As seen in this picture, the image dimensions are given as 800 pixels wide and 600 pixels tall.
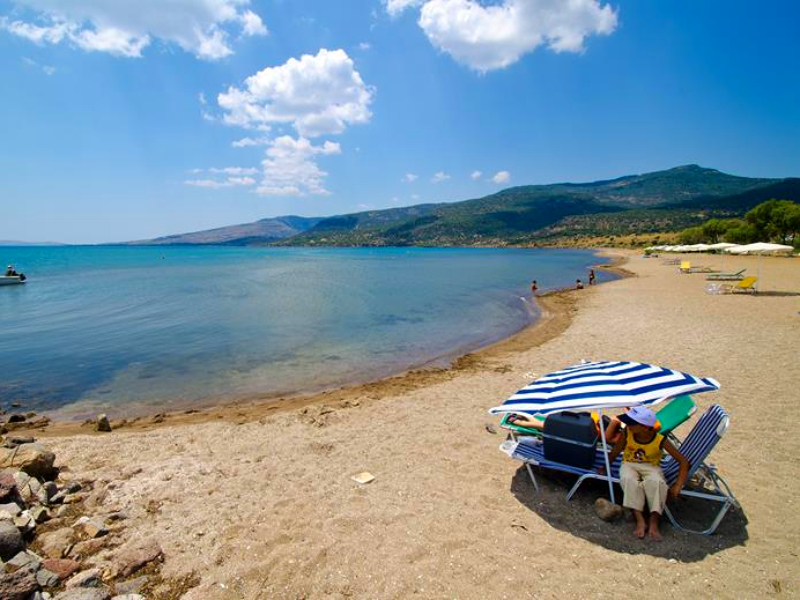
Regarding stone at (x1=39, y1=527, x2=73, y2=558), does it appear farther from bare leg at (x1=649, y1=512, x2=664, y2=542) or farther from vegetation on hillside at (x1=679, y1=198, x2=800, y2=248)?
vegetation on hillside at (x1=679, y1=198, x2=800, y2=248)

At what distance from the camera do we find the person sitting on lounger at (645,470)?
201 inches

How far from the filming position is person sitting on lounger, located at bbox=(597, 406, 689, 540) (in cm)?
511

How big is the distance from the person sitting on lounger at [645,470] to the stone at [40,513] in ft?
24.8

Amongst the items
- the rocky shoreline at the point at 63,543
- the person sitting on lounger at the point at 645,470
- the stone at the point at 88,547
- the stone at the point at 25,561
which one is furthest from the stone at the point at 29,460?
the person sitting on lounger at the point at 645,470

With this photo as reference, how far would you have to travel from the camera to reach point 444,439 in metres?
7.98

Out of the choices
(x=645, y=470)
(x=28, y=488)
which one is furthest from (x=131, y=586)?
(x=645, y=470)

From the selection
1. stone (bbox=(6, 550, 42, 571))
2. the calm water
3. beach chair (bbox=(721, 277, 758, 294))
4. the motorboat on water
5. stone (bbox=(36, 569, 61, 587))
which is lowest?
the calm water

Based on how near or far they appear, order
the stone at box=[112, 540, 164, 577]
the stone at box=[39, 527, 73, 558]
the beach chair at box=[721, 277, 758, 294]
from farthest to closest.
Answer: the beach chair at box=[721, 277, 758, 294] → the stone at box=[39, 527, 73, 558] → the stone at box=[112, 540, 164, 577]

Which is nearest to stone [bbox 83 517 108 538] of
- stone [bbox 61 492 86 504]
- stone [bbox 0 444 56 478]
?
stone [bbox 61 492 86 504]

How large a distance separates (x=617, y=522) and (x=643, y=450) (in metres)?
0.98

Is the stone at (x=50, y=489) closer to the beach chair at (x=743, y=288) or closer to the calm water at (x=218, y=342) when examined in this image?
the calm water at (x=218, y=342)

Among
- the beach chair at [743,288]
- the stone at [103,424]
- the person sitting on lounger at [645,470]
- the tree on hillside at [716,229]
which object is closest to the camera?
the person sitting on lounger at [645,470]

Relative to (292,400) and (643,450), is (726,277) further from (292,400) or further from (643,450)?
(292,400)

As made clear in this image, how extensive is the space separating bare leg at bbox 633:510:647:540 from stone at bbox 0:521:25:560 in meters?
7.07
